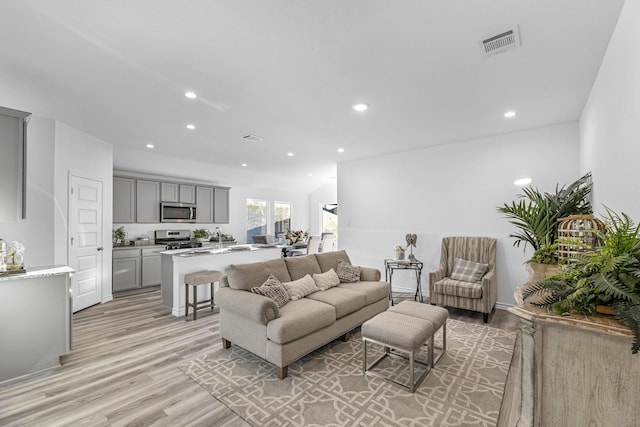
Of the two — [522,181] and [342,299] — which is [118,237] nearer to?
[342,299]

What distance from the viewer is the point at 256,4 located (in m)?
1.82

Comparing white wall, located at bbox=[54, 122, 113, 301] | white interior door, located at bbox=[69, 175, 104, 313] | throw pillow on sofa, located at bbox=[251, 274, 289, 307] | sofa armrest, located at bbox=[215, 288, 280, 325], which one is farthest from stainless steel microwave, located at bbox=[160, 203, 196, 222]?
throw pillow on sofa, located at bbox=[251, 274, 289, 307]

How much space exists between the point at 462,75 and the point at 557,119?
7.12ft

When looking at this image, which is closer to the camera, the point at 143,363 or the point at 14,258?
the point at 14,258

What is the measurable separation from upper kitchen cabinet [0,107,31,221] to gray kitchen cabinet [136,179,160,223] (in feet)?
11.3

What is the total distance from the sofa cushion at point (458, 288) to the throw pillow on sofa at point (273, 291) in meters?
2.29

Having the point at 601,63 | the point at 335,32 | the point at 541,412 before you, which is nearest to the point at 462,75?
the point at 601,63

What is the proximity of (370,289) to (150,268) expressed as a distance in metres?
4.57

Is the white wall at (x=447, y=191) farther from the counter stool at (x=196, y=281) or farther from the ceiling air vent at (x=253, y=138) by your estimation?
the counter stool at (x=196, y=281)

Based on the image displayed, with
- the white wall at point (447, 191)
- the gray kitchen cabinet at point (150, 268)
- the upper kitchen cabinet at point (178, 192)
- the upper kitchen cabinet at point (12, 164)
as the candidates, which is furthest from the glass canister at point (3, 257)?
the white wall at point (447, 191)

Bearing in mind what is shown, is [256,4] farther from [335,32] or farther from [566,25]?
[566,25]

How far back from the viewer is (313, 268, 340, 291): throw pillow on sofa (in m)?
3.62

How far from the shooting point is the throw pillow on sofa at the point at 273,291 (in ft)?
9.65

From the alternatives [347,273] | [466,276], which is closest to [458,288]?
[466,276]
